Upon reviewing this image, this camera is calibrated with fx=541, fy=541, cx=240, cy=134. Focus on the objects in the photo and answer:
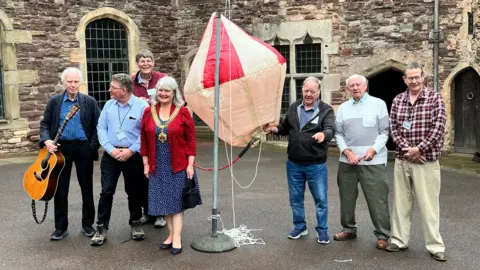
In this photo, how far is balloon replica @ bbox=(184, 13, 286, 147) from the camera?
4875mm

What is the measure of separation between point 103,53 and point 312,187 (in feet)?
30.3

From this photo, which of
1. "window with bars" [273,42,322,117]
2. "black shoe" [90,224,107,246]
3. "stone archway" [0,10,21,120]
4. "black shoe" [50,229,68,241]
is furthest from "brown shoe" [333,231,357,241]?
"stone archway" [0,10,21,120]

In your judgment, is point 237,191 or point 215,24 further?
point 237,191

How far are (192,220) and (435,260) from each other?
2775 millimetres

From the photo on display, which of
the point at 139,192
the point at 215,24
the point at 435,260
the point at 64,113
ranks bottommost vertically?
the point at 435,260

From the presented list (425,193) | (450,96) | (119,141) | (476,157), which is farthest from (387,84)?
(119,141)

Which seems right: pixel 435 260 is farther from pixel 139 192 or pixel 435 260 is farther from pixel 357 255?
pixel 139 192

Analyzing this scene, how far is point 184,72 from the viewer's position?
14.4 meters

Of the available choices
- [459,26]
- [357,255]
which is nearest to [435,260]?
[357,255]

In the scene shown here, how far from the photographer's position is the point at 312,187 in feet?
17.8

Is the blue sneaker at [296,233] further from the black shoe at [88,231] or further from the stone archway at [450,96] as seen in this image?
the stone archway at [450,96]

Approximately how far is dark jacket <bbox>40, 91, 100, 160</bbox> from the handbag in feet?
3.88

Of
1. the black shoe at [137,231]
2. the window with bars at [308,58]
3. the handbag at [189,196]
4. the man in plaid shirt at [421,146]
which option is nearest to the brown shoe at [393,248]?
the man in plaid shirt at [421,146]

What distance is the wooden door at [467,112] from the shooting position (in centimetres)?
1171
